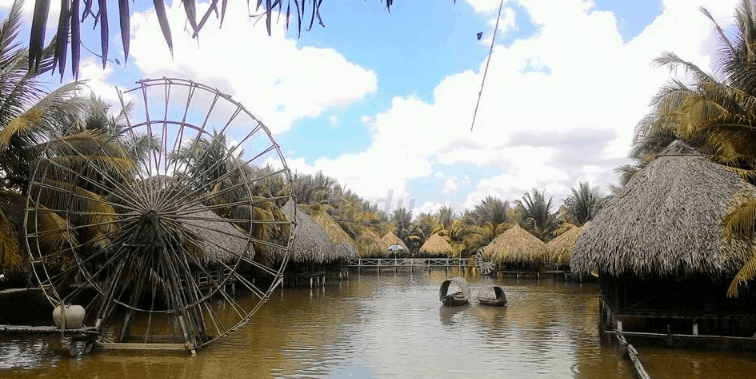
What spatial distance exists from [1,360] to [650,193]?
1127 centimetres

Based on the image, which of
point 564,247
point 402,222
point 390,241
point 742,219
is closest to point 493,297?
point 564,247

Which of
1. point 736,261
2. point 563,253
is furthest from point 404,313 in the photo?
point 563,253

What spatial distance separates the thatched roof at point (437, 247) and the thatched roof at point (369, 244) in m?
3.14

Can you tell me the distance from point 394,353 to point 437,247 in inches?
1304

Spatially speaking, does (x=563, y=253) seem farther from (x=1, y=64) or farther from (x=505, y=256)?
(x=1, y=64)

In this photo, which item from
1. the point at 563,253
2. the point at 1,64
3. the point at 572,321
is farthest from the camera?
the point at 563,253

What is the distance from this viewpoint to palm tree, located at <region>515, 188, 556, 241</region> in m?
39.7

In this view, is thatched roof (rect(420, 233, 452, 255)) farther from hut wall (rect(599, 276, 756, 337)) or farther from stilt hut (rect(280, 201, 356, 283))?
hut wall (rect(599, 276, 756, 337))

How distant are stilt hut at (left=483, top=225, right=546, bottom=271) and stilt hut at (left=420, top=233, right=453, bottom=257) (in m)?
11.2

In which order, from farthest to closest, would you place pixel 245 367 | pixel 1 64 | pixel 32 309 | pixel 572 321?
1. pixel 572 321
2. pixel 32 309
3. pixel 1 64
4. pixel 245 367

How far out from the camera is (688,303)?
12.1 metres

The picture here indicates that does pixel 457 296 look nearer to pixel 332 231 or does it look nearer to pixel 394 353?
pixel 394 353

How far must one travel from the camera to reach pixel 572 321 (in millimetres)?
16000

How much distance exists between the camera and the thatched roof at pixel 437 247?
4406 cm
